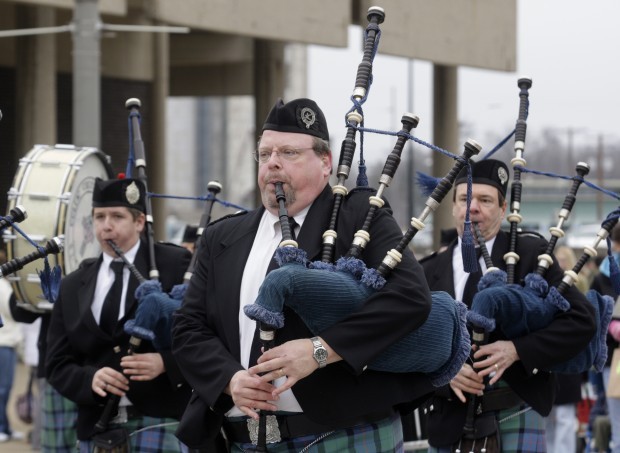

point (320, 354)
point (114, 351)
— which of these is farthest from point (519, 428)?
point (320, 354)

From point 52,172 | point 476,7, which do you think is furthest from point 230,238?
point 476,7

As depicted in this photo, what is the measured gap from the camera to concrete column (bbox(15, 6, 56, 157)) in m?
15.3

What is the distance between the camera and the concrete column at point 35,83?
15320 millimetres

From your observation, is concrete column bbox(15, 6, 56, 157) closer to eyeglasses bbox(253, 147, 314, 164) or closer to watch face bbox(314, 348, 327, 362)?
eyeglasses bbox(253, 147, 314, 164)

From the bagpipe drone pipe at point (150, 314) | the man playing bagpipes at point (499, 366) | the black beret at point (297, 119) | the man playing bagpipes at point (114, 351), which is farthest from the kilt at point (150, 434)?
the black beret at point (297, 119)

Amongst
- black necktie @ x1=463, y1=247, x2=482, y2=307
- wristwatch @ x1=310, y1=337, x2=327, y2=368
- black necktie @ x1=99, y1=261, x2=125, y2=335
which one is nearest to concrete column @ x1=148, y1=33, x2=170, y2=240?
black necktie @ x1=99, y1=261, x2=125, y2=335

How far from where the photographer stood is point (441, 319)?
3.53 metres

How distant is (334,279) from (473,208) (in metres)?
1.90

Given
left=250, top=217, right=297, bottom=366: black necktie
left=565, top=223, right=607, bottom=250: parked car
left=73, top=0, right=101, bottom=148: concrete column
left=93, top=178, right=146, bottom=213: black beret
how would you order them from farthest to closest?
left=565, top=223, right=607, bottom=250: parked car
left=73, top=0, right=101, bottom=148: concrete column
left=93, top=178, right=146, bottom=213: black beret
left=250, top=217, right=297, bottom=366: black necktie

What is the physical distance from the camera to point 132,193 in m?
5.25

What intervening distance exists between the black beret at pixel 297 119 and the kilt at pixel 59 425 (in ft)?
8.68

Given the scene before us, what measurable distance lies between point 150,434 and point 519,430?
151cm

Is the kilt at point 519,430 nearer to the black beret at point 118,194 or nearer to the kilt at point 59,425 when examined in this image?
the black beret at point 118,194

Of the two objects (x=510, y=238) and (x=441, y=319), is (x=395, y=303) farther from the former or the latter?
(x=510, y=238)
